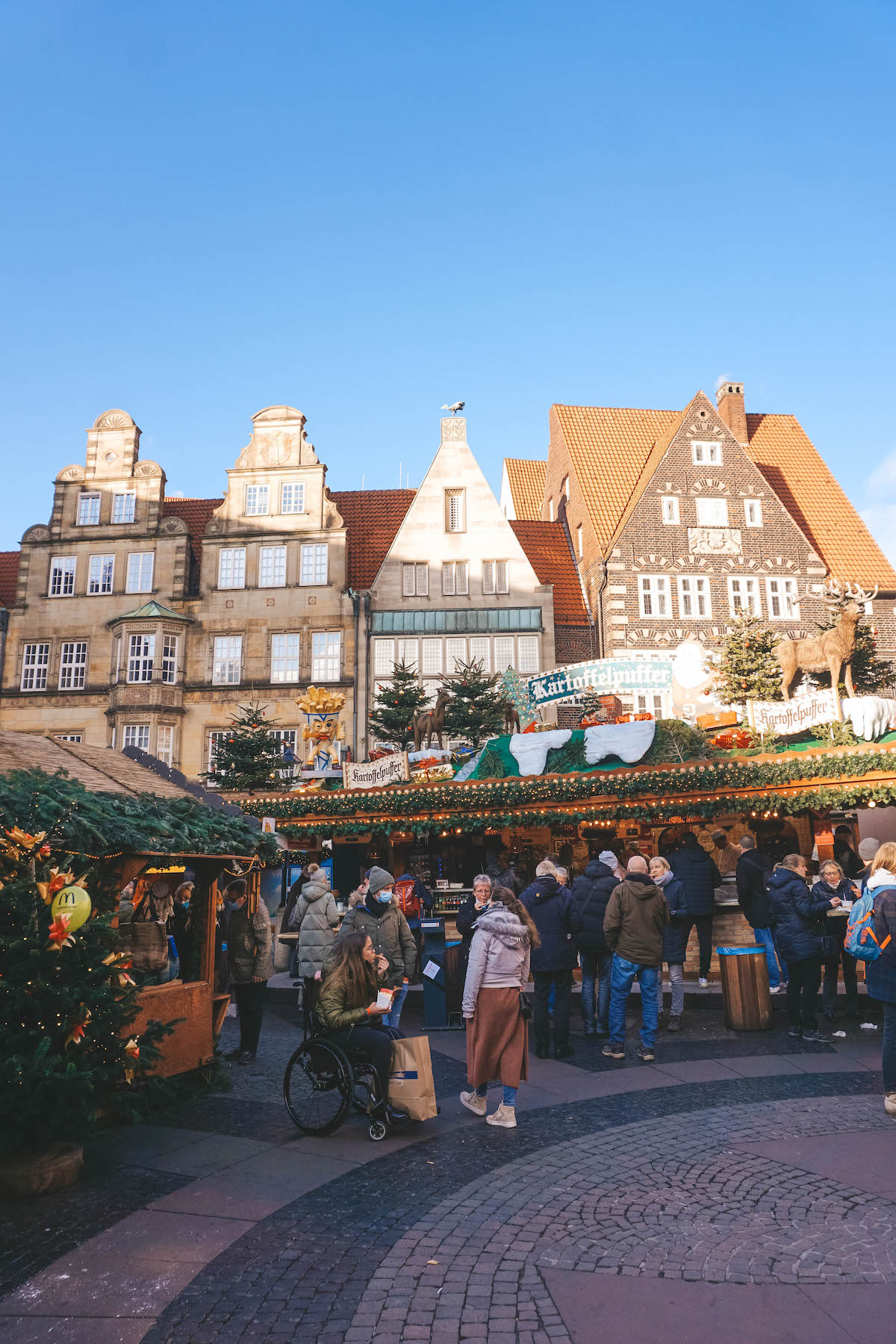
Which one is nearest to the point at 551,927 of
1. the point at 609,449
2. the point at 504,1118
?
the point at 504,1118

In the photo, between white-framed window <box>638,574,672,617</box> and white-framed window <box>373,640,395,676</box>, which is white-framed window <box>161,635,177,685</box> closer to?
white-framed window <box>373,640,395,676</box>

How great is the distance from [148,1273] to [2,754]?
3915 mm

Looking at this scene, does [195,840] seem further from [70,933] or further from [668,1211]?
[668,1211]

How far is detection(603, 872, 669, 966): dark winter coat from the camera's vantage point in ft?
29.5

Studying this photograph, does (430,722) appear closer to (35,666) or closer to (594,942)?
(594,942)

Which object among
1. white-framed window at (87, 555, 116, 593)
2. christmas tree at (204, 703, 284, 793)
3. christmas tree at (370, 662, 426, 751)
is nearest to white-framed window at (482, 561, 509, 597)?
christmas tree at (370, 662, 426, 751)

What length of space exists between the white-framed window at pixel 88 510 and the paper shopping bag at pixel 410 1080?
2779 centimetres

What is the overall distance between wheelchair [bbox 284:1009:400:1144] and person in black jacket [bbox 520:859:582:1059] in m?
2.48

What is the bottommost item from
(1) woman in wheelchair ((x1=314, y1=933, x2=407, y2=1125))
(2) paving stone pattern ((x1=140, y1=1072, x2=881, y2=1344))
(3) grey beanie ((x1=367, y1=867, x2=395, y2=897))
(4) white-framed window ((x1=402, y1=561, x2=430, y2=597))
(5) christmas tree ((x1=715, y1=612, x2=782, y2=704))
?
(2) paving stone pattern ((x1=140, y1=1072, x2=881, y2=1344))

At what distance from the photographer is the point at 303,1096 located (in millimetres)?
7352

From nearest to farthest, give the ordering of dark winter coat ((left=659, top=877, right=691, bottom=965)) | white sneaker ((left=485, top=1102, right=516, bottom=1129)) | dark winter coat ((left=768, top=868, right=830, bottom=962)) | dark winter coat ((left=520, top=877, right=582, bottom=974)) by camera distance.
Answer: white sneaker ((left=485, top=1102, right=516, bottom=1129)) → dark winter coat ((left=520, top=877, right=582, bottom=974)) → dark winter coat ((left=768, top=868, right=830, bottom=962)) → dark winter coat ((left=659, top=877, right=691, bottom=965))

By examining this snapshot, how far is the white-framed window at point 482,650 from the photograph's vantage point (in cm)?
2911

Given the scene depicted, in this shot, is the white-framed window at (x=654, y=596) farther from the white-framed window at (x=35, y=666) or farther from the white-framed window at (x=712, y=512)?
the white-framed window at (x=35, y=666)

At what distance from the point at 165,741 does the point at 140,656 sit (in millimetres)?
2827
